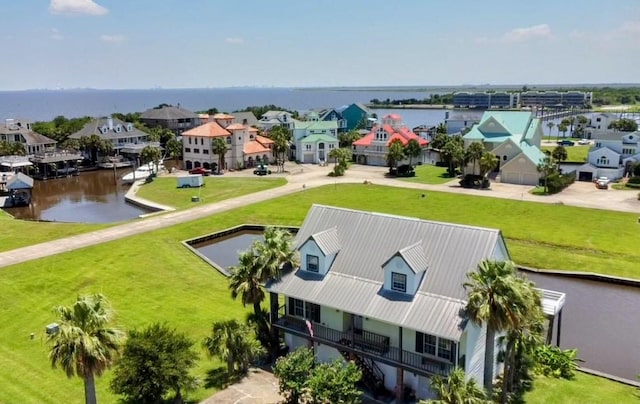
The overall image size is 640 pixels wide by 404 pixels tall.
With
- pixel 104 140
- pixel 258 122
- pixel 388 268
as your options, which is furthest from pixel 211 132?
pixel 388 268

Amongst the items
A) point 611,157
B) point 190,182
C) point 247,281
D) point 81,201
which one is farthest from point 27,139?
point 611,157

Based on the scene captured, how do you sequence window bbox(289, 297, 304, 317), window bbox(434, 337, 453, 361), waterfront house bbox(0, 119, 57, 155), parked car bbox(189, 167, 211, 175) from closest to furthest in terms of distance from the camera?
window bbox(434, 337, 453, 361) < window bbox(289, 297, 304, 317) < parked car bbox(189, 167, 211, 175) < waterfront house bbox(0, 119, 57, 155)

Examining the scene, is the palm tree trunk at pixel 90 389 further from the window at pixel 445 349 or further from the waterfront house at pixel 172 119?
the waterfront house at pixel 172 119

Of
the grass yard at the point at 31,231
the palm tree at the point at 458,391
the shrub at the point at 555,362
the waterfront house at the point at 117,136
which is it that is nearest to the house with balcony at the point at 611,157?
the shrub at the point at 555,362

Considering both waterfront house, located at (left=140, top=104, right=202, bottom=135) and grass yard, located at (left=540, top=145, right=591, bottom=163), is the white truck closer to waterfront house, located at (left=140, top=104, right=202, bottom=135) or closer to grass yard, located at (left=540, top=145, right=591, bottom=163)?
waterfront house, located at (left=140, top=104, right=202, bottom=135)

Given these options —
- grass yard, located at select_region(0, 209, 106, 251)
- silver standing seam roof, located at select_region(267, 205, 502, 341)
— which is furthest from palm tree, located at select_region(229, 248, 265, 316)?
grass yard, located at select_region(0, 209, 106, 251)

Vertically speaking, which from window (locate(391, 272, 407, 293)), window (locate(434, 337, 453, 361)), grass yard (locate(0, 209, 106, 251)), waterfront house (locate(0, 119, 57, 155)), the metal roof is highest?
waterfront house (locate(0, 119, 57, 155))
